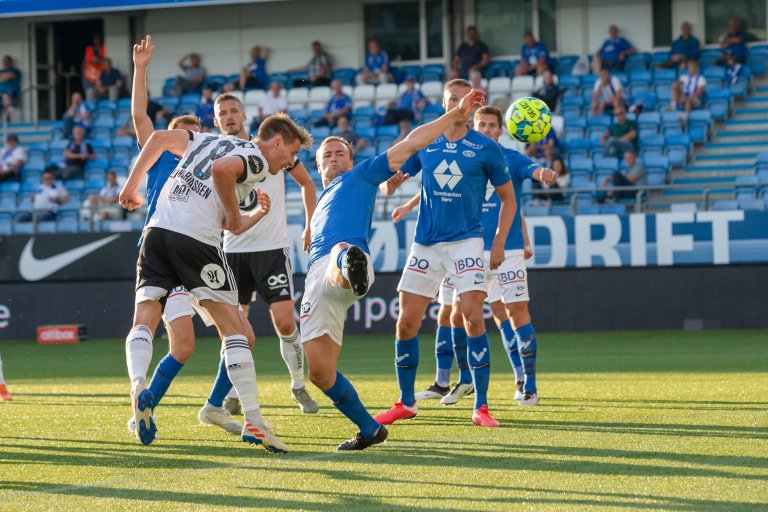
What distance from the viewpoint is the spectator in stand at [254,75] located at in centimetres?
2519

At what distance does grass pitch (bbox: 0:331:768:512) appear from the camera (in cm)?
536

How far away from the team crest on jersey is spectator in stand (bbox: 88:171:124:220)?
14.1 m

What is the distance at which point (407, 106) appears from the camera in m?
22.7

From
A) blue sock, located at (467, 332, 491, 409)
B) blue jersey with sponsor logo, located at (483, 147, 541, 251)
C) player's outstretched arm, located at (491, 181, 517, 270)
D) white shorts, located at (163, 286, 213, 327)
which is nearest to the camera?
white shorts, located at (163, 286, 213, 327)

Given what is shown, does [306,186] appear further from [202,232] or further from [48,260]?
[48,260]

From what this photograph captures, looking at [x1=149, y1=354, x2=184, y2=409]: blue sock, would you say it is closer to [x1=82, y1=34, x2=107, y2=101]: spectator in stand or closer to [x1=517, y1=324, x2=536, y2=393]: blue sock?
[x1=517, y1=324, x2=536, y2=393]: blue sock

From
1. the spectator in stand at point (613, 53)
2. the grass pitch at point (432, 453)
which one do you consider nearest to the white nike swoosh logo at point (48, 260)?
the grass pitch at point (432, 453)

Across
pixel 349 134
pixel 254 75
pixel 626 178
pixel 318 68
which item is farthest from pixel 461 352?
pixel 254 75

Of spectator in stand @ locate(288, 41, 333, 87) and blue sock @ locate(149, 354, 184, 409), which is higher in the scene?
spectator in stand @ locate(288, 41, 333, 87)

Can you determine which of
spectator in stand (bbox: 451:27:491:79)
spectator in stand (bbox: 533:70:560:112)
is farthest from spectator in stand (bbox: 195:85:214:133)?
spectator in stand (bbox: 533:70:560:112)

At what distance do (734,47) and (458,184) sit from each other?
15.6 meters

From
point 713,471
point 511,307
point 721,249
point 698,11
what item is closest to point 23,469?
point 713,471

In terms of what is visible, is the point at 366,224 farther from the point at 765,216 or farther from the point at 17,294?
the point at 17,294

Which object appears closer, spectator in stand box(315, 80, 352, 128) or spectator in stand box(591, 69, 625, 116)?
spectator in stand box(591, 69, 625, 116)
